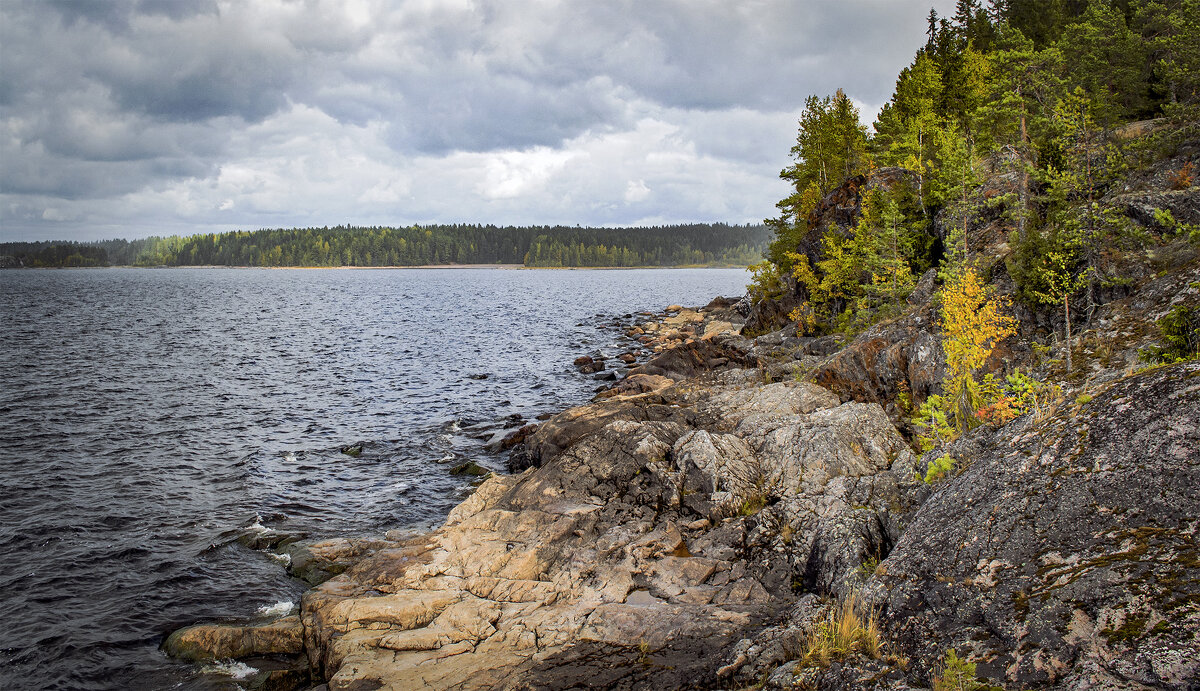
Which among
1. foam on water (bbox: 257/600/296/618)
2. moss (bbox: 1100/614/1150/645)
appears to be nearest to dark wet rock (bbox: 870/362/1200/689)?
moss (bbox: 1100/614/1150/645)

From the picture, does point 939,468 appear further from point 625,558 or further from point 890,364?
A: point 890,364

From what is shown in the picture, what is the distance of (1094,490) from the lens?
7.77m

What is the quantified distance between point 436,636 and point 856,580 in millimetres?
8885

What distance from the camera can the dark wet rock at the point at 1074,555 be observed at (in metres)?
5.95

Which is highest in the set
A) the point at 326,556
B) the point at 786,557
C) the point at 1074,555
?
the point at 1074,555

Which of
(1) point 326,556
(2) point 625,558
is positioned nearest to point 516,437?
(1) point 326,556

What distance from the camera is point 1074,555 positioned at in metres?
7.26

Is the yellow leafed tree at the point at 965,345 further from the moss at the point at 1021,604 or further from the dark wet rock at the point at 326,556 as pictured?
the dark wet rock at the point at 326,556

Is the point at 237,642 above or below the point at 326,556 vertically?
below

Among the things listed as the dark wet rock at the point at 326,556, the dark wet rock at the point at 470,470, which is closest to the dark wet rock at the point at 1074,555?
the dark wet rock at the point at 326,556

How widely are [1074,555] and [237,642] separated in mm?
16925

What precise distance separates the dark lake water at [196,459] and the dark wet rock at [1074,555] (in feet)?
49.1

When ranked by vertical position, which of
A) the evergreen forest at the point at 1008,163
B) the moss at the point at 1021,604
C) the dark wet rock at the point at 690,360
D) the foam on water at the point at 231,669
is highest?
the evergreen forest at the point at 1008,163

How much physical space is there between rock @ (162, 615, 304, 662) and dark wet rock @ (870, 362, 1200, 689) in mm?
13411
